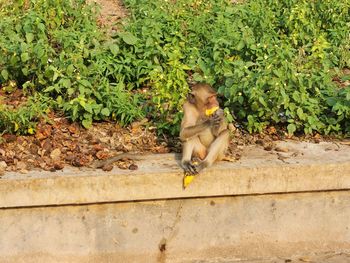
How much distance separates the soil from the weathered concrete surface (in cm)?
41

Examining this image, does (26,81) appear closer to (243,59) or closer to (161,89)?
(161,89)

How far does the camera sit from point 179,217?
6629 mm

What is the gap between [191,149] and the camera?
672 centimetres

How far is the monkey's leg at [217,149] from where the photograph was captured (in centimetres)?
657

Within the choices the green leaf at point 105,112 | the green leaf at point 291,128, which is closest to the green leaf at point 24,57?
the green leaf at point 105,112

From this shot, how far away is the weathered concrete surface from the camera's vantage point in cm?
647

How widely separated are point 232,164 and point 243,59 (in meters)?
1.71

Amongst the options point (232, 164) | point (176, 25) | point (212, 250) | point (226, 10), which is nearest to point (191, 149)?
point (232, 164)

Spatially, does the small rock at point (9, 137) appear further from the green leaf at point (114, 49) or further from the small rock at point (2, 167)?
the green leaf at point (114, 49)

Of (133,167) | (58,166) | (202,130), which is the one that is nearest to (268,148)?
(202,130)

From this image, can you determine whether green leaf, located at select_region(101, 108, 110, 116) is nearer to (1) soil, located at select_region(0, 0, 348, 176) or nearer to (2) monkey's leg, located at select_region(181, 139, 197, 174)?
(1) soil, located at select_region(0, 0, 348, 176)

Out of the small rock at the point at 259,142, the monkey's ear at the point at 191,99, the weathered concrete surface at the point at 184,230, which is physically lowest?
the weathered concrete surface at the point at 184,230

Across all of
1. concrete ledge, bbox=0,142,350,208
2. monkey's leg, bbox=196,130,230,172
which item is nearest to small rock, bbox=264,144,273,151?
concrete ledge, bbox=0,142,350,208

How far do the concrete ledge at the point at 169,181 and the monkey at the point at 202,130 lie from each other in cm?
A: 10
